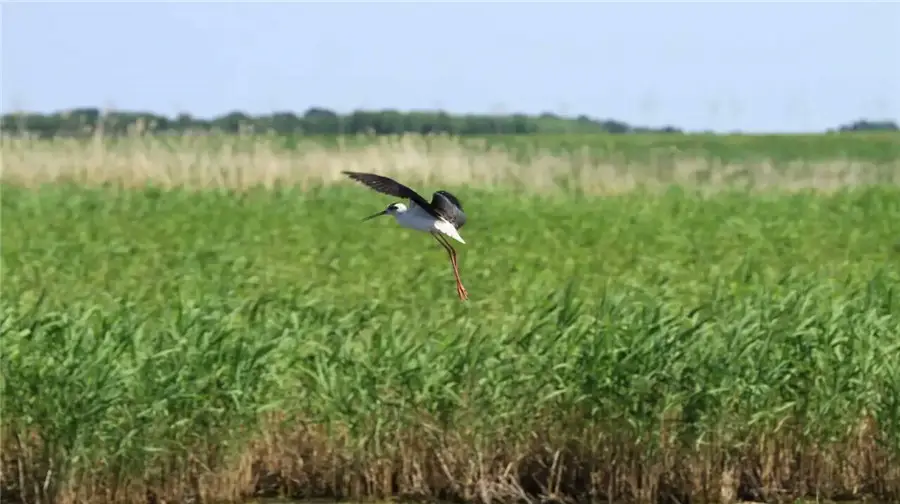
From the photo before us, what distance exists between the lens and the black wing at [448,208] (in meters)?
2.91

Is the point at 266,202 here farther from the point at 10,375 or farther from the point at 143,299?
the point at 10,375

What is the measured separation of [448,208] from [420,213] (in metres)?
0.09

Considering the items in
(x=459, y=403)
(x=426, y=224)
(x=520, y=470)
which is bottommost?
(x=520, y=470)

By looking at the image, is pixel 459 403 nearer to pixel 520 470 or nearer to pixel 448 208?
pixel 520 470

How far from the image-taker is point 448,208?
2.94 m

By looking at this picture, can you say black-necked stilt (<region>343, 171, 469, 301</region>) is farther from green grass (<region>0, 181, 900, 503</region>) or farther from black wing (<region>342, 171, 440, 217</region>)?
green grass (<region>0, 181, 900, 503</region>)

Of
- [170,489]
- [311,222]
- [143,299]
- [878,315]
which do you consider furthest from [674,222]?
[170,489]

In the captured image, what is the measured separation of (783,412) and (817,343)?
554 mm

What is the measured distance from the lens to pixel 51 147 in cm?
2798

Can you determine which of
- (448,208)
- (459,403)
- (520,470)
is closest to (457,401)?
(459,403)

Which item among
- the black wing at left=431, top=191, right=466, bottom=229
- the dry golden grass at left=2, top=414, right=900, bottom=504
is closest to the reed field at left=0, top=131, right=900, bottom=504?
the dry golden grass at left=2, top=414, right=900, bottom=504

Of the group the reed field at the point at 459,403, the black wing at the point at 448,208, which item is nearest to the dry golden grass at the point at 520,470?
the reed field at the point at 459,403

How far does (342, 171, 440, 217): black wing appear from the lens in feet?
9.39

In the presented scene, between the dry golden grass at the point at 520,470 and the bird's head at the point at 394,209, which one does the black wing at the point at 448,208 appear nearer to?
the bird's head at the point at 394,209
